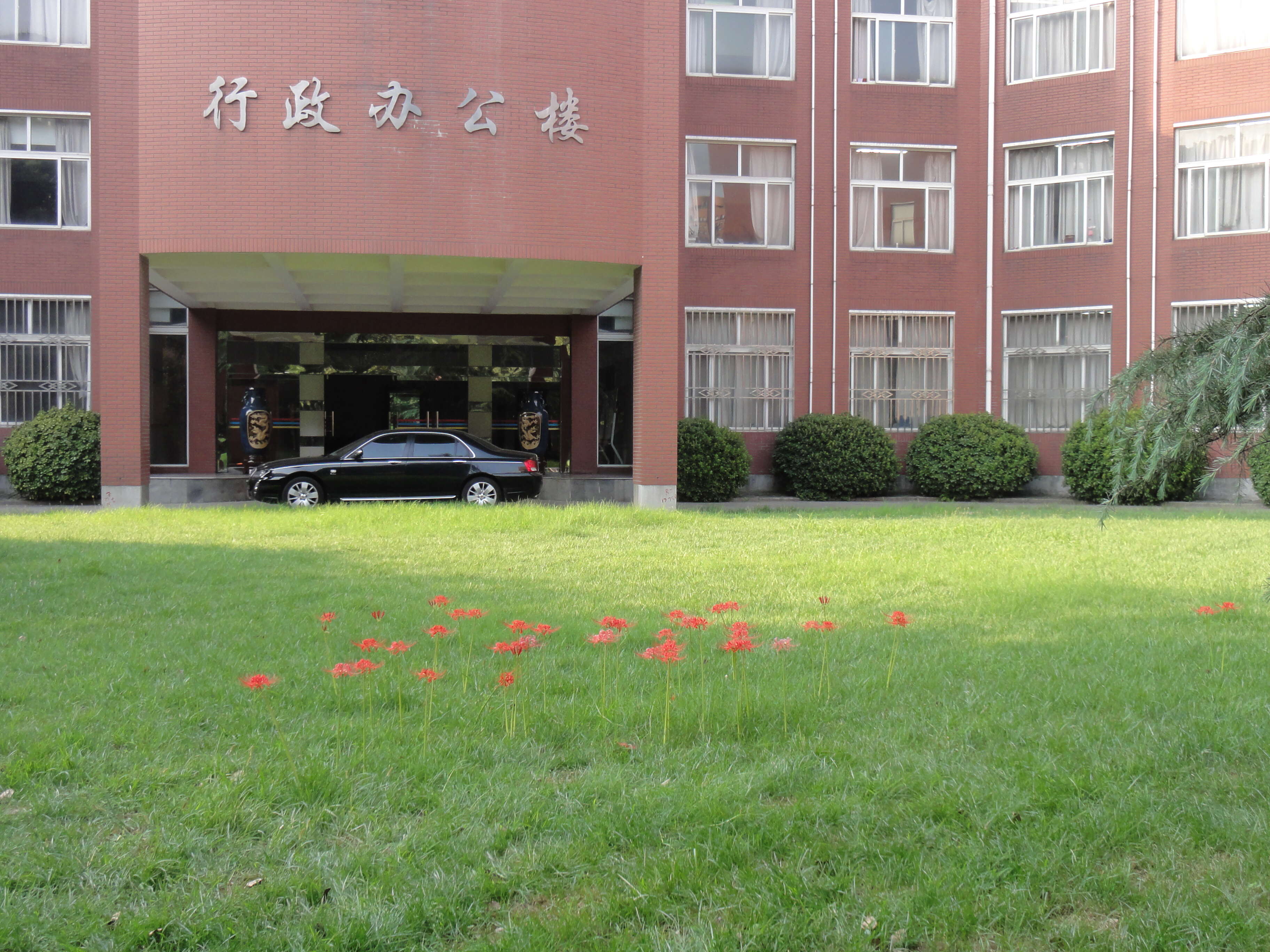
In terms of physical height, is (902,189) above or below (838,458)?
above

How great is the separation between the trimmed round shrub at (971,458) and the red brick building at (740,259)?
3.90ft

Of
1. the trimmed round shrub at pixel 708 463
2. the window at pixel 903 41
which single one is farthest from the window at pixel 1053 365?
the trimmed round shrub at pixel 708 463

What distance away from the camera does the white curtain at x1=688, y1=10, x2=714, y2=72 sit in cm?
2148

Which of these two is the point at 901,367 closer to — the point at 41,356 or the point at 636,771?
the point at 41,356

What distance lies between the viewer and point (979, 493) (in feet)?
67.1

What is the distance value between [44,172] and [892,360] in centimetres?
1542

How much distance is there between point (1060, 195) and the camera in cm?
2158

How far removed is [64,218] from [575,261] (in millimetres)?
10091

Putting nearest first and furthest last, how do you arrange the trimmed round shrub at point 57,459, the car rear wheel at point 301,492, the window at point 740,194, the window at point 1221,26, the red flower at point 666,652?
the red flower at point 666,652 < the car rear wheel at point 301,492 < the trimmed round shrub at point 57,459 < the window at point 1221,26 < the window at point 740,194

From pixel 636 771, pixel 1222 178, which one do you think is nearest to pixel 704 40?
pixel 1222 178

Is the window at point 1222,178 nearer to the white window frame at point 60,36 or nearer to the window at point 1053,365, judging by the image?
the window at point 1053,365

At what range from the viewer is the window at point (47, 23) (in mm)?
20109

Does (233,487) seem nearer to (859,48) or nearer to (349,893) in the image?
(859,48)

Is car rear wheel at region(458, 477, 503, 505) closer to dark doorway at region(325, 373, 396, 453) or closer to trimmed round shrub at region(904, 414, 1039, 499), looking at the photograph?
dark doorway at region(325, 373, 396, 453)
